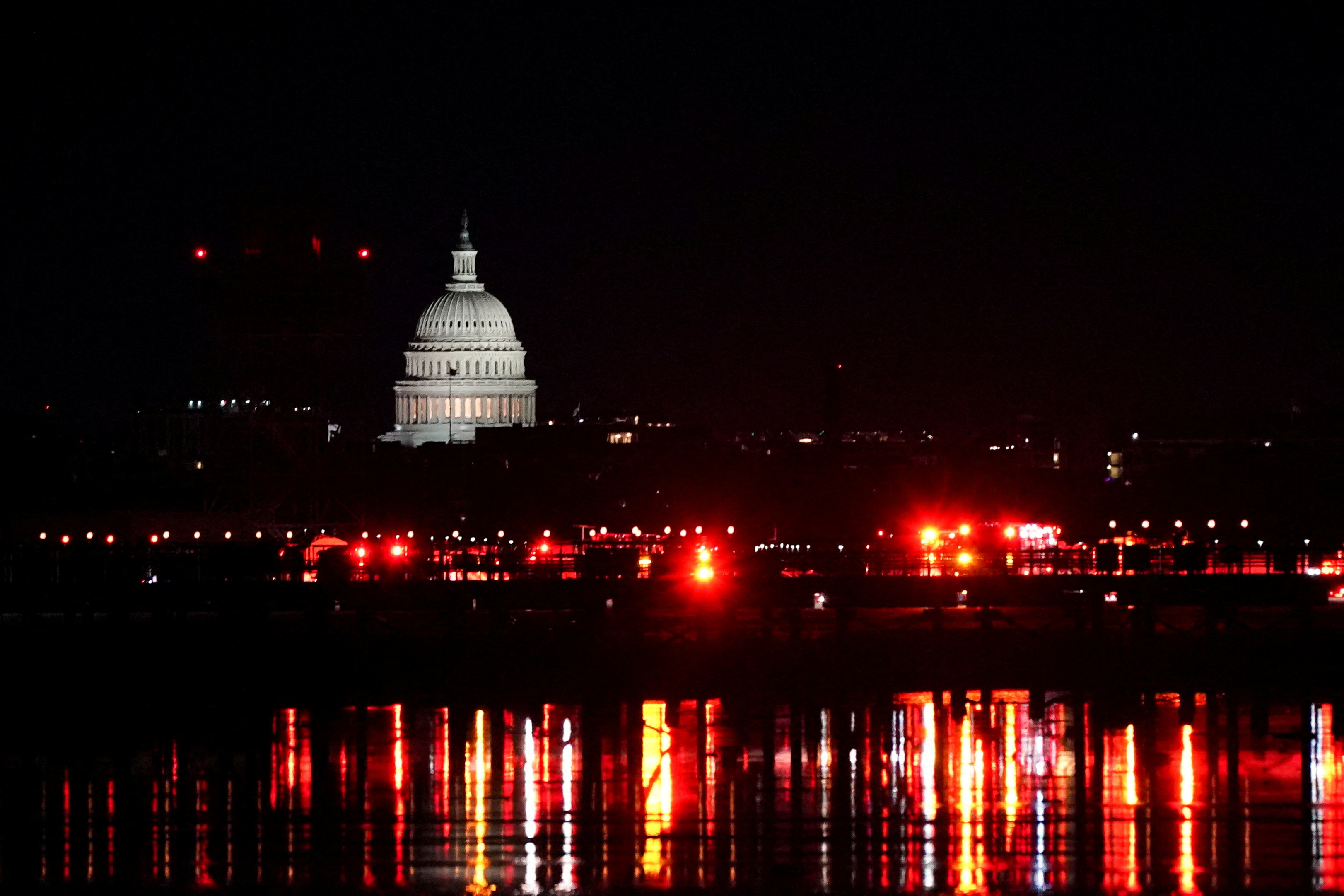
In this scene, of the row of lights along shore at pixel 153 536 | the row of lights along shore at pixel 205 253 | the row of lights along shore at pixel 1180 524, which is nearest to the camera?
the row of lights along shore at pixel 153 536

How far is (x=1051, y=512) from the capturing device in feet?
456

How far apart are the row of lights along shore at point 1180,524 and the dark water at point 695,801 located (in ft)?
213

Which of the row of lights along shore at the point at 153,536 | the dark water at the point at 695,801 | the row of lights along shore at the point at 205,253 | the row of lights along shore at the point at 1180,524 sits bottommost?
the dark water at the point at 695,801

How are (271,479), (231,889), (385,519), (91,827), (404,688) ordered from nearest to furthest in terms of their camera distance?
(231,889)
(91,827)
(404,688)
(271,479)
(385,519)

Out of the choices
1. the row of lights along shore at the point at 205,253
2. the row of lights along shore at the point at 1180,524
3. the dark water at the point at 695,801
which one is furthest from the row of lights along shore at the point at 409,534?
the dark water at the point at 695,801

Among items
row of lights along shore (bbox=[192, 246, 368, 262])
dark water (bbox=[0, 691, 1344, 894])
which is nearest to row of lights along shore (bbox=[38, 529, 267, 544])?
row of lights along shore (bbox=[192, 246, 368, 262])

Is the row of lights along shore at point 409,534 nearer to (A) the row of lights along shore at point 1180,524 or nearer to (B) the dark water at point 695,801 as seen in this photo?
(A) the row of lights along shore at point 1180,524

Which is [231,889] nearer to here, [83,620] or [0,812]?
[0,812]

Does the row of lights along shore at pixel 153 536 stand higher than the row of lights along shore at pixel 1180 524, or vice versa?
the row of lights along shore at pixel 1180 524

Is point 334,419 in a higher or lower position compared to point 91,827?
higher

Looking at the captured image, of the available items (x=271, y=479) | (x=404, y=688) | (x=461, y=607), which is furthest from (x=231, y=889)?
(x=271, y=479)

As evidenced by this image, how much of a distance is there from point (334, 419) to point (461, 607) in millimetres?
52452

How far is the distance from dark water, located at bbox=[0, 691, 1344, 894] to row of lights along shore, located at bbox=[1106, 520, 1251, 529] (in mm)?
64888

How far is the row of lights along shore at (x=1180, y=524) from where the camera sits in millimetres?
110375
